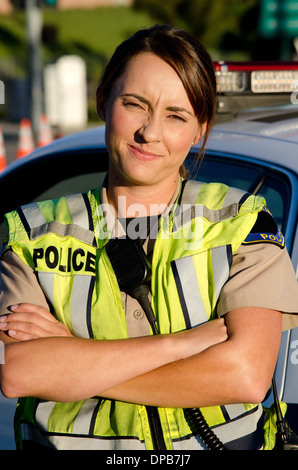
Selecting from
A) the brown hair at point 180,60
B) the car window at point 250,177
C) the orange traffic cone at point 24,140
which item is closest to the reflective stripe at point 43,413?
the brown hair at point 180,60

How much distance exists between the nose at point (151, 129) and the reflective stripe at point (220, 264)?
0.31 metres

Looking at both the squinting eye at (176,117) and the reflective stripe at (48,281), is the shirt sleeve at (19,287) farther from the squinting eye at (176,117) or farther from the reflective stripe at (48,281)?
the squinting eye at (176,117)

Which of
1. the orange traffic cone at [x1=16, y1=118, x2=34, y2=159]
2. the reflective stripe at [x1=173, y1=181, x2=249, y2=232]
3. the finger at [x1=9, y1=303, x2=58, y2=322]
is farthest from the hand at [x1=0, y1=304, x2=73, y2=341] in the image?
the orange traffic cone at [x1=16, y1=118, x2=34, y2=159]

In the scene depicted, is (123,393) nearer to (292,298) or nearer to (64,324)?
(64,324)

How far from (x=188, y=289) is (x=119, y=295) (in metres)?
0.17

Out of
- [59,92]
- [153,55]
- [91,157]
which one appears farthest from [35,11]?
[153,55]

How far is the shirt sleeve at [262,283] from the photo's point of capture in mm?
1683

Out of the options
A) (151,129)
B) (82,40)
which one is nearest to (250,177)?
(151,129)

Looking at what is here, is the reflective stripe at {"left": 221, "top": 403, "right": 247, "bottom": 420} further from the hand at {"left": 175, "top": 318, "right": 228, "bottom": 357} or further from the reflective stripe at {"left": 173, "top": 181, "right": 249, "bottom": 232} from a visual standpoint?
the reflective stripe at {"left": 173, "top": 181, "right": 249, "bottom": 232}

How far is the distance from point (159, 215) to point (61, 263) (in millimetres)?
292

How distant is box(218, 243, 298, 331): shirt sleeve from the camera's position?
5.52 ft

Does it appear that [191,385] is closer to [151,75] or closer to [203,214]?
[203,214]

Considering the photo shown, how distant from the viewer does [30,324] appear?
1710mm

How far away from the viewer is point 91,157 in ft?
9.66
